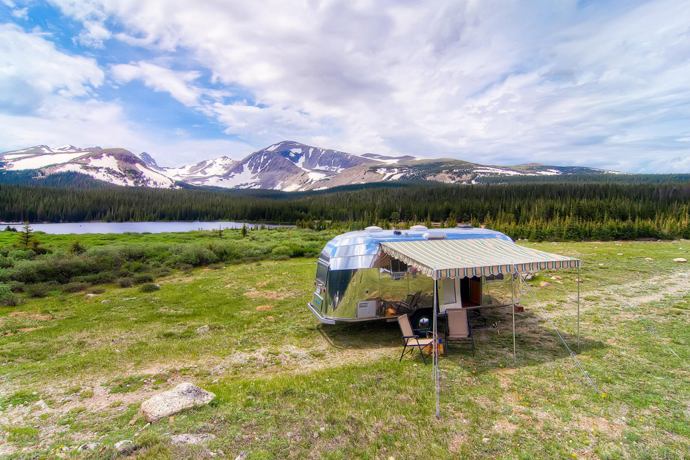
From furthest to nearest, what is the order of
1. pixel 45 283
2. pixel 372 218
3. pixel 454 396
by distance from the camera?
pixel 372 218
pixel 45 283
pixel 454 396

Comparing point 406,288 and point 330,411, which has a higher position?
point 406,288

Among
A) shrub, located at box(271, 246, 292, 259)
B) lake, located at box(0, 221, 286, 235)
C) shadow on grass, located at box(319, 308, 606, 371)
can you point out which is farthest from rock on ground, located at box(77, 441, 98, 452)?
lake, located at box(0, 221, 286, 235)

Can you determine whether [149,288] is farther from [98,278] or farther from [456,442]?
[456,442]

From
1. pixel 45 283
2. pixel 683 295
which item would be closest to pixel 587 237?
pixel 683 295

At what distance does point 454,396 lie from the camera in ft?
25.8

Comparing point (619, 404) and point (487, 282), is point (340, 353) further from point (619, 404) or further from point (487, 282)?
point (619, 404)

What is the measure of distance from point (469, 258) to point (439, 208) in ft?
290

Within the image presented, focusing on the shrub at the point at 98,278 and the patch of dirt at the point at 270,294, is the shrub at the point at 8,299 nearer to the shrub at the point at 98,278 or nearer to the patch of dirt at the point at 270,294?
the shrub at the point at 98,278

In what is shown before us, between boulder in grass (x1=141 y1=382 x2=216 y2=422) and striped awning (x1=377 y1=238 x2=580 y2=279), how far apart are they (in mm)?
5895

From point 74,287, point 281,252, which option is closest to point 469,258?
point 74,287

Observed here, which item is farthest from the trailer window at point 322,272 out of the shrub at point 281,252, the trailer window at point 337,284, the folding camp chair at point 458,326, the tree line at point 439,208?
the tree line at point 439,208

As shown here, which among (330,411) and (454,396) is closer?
(330,411)

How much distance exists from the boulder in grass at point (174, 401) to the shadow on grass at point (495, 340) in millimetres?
4910

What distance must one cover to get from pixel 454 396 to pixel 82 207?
147 metres
